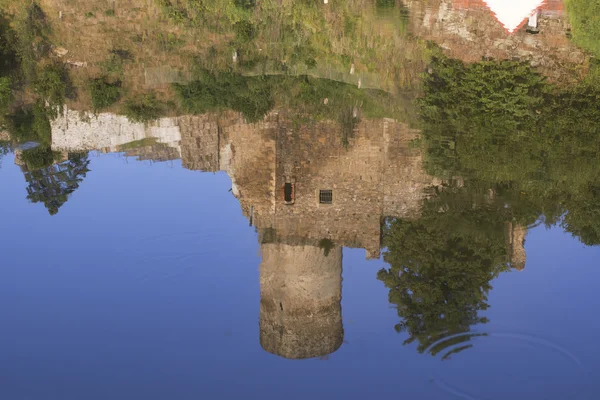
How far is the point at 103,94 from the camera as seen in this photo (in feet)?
49.5

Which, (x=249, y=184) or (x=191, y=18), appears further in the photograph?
(x=191, y=18)

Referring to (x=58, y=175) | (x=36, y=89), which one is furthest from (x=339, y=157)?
(x=36, y=89)

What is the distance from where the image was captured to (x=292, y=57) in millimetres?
14672

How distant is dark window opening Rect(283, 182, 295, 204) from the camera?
1354 cm

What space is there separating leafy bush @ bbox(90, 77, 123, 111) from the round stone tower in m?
4.34

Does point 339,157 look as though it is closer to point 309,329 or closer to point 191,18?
point 309,329

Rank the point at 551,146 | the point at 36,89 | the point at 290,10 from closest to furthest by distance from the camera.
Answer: the point at 551,146
the point at 290,10
the point at 36,89

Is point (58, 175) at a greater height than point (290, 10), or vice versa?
point (290, 10)

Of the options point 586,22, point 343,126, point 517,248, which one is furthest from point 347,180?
point 586,22

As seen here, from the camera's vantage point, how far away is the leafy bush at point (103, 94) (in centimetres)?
1509

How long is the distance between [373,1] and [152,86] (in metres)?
4.28

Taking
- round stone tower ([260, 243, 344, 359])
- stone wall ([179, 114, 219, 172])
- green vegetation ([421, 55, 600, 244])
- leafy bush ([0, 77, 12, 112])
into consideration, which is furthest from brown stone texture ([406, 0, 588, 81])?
leafy bush ([0, 77, 12, 112])

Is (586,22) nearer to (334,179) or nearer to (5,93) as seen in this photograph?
(334,179)

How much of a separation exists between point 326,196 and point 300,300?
6.22ft
